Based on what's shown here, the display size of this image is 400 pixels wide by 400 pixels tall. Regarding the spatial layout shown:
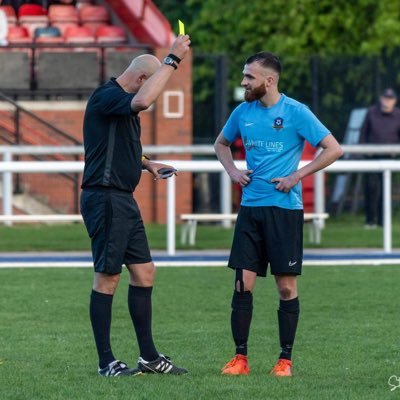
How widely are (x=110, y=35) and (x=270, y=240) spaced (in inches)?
636

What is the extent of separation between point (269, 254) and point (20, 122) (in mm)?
14482

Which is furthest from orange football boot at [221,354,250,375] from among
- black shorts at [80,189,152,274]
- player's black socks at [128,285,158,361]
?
black shorts at [80,189,152,274]

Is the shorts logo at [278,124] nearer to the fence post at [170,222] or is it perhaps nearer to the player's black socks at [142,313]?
the player's black socks at [142,313]

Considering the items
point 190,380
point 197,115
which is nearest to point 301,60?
→ point 197,115

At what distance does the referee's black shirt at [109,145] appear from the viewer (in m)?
8.41

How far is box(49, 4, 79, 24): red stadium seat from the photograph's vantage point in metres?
24.9

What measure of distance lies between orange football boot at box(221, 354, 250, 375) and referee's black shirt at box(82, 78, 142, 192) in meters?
1.11

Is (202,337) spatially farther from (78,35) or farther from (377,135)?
(78,35)

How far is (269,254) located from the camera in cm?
853

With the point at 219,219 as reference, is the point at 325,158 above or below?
above

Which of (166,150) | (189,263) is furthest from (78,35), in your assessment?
(189,263)

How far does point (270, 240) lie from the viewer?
8.52 meters

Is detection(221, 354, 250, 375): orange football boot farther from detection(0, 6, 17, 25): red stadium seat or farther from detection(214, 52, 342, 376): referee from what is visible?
detection(0, 6, 17, 25): red stadium seat

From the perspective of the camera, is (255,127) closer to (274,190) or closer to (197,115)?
(274,190)
